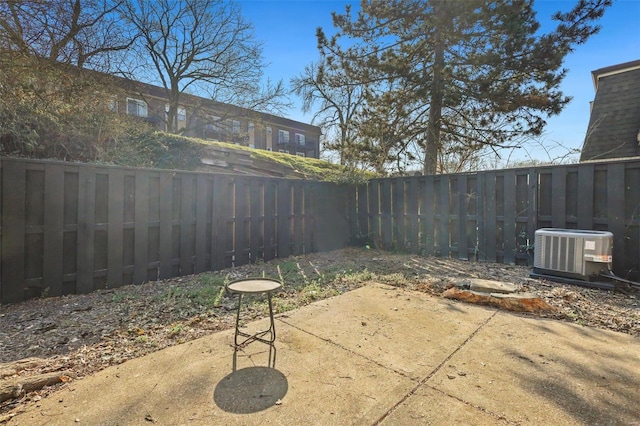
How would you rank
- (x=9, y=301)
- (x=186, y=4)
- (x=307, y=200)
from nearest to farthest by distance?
(x=9, y=301) < (x=307, y=200) < (x=186, y=4)

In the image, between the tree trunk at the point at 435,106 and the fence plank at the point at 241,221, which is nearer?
the fence plank at the point at 241,221

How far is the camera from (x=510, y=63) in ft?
21.2

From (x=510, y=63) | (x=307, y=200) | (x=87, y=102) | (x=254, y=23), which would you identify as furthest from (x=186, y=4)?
(x=510, y=63)

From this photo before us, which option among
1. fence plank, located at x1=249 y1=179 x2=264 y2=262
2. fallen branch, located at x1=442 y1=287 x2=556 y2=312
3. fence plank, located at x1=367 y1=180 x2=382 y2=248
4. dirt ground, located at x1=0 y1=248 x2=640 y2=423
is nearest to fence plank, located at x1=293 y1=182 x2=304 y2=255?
fence plank, located at x1=249 y1=179 x2=264 y2=262

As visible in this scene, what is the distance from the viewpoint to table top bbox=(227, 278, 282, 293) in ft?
7.00

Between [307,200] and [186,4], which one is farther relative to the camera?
[186,4]

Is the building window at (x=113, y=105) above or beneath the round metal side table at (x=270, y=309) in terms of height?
above

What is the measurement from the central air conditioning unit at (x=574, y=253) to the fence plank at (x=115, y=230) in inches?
220

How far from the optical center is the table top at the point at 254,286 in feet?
7.00

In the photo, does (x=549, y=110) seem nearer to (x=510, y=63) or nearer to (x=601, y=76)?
(x=510, y=63)

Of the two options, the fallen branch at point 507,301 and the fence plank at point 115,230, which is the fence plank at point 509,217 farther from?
the fence plank at point 115,230

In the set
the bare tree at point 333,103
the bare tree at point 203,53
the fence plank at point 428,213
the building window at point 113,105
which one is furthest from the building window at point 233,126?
the fence plank at point 428,213

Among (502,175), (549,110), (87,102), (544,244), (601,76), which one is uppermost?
(601,76)

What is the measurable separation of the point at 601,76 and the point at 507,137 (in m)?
4.28
